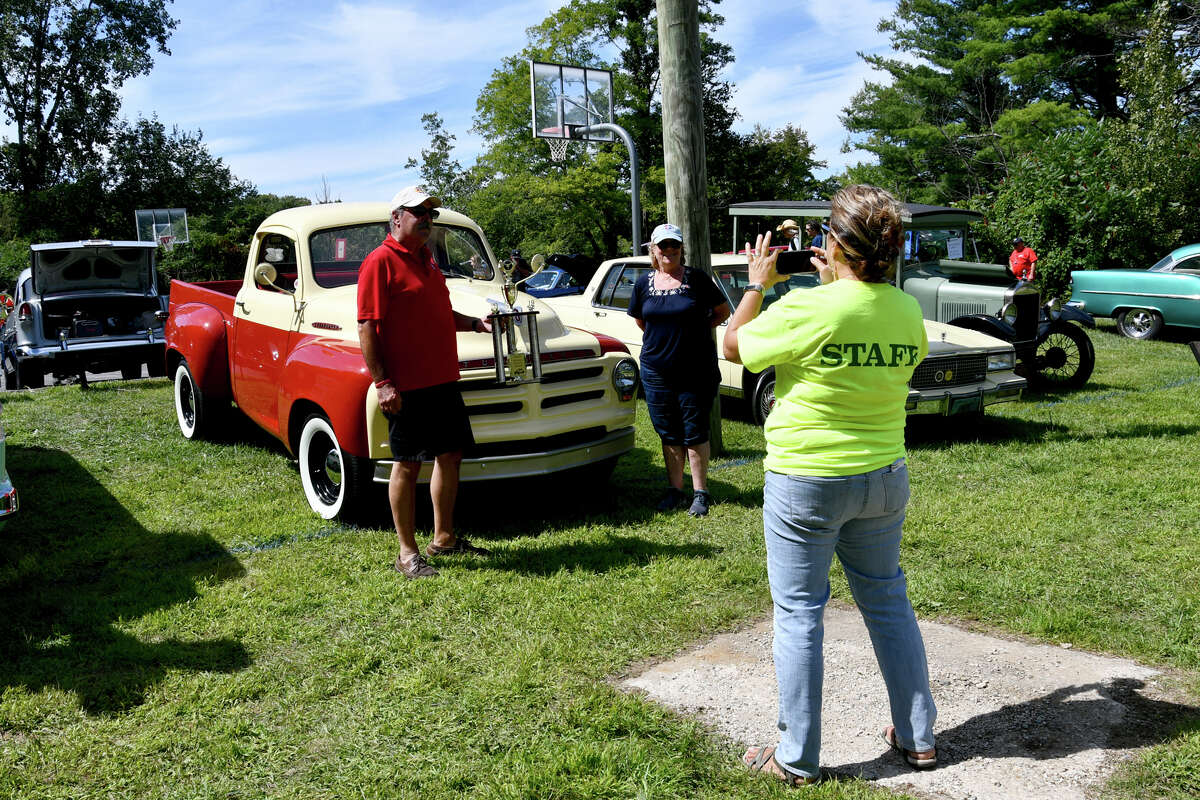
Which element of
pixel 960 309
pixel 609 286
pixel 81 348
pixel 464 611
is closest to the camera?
pixel 464 611

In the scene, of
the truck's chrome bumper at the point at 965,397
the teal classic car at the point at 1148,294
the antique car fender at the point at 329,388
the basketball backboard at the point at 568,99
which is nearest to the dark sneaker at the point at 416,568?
the antique car fender at the point at 329,388

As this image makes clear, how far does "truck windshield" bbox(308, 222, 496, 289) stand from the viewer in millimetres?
6703

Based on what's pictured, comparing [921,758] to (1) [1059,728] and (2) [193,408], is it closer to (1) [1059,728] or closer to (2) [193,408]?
(1) [1059,728]

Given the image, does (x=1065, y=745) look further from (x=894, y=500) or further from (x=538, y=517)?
(x=538, y=517)

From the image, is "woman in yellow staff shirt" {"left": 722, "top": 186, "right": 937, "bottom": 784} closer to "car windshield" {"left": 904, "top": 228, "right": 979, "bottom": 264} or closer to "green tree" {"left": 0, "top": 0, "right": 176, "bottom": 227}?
"car windshield" {"left": 904, "top": 228, "right": 979, "bottom": 264}

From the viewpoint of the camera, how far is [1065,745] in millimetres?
3096

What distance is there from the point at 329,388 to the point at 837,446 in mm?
3729

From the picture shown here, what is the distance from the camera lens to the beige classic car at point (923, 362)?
8.23m

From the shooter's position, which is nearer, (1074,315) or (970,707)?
(970,707)

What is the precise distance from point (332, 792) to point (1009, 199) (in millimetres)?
22373

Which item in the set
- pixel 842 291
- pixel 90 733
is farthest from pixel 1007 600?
pixel 90 733

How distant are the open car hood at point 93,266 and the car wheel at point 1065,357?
12843 mm

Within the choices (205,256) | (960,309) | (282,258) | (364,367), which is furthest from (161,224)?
(364,367)

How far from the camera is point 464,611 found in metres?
4.55
